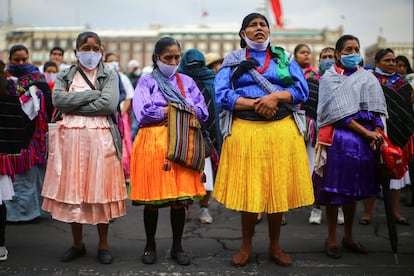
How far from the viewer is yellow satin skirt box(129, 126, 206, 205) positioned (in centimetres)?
425

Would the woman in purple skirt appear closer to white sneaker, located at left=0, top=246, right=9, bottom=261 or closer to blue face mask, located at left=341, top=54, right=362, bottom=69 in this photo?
blue face mask, located at left=341, top=54, right=362, bottom=69

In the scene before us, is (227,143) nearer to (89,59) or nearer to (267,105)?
(267,105)

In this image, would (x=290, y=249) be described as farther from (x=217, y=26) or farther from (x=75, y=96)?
(x=217, y=26)

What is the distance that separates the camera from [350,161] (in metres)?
4.48

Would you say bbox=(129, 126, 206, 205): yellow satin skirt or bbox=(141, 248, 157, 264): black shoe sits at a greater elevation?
bbox=(129, 126, 206, 205): yellow satin skirt

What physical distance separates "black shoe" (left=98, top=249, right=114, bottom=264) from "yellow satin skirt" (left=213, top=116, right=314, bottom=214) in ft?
3.74

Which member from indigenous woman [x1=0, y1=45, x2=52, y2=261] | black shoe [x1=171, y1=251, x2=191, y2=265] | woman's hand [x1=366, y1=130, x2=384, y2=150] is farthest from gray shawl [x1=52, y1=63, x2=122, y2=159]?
woman's hand [x1=366, y1=130, x2=384, y2=150]

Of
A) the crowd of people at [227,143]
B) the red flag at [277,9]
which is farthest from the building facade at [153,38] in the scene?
the crowd of people at [227,143]

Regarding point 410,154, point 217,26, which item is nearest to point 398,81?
point 410,154

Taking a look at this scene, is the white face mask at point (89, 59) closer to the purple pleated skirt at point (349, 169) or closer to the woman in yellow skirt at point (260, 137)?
the woman in yellow skirt at point (260, 137)

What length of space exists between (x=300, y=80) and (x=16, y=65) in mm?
3339

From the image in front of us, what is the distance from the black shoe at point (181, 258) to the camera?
14.4 ft

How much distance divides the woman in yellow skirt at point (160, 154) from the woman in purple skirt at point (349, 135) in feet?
3.74

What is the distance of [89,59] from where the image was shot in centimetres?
448
